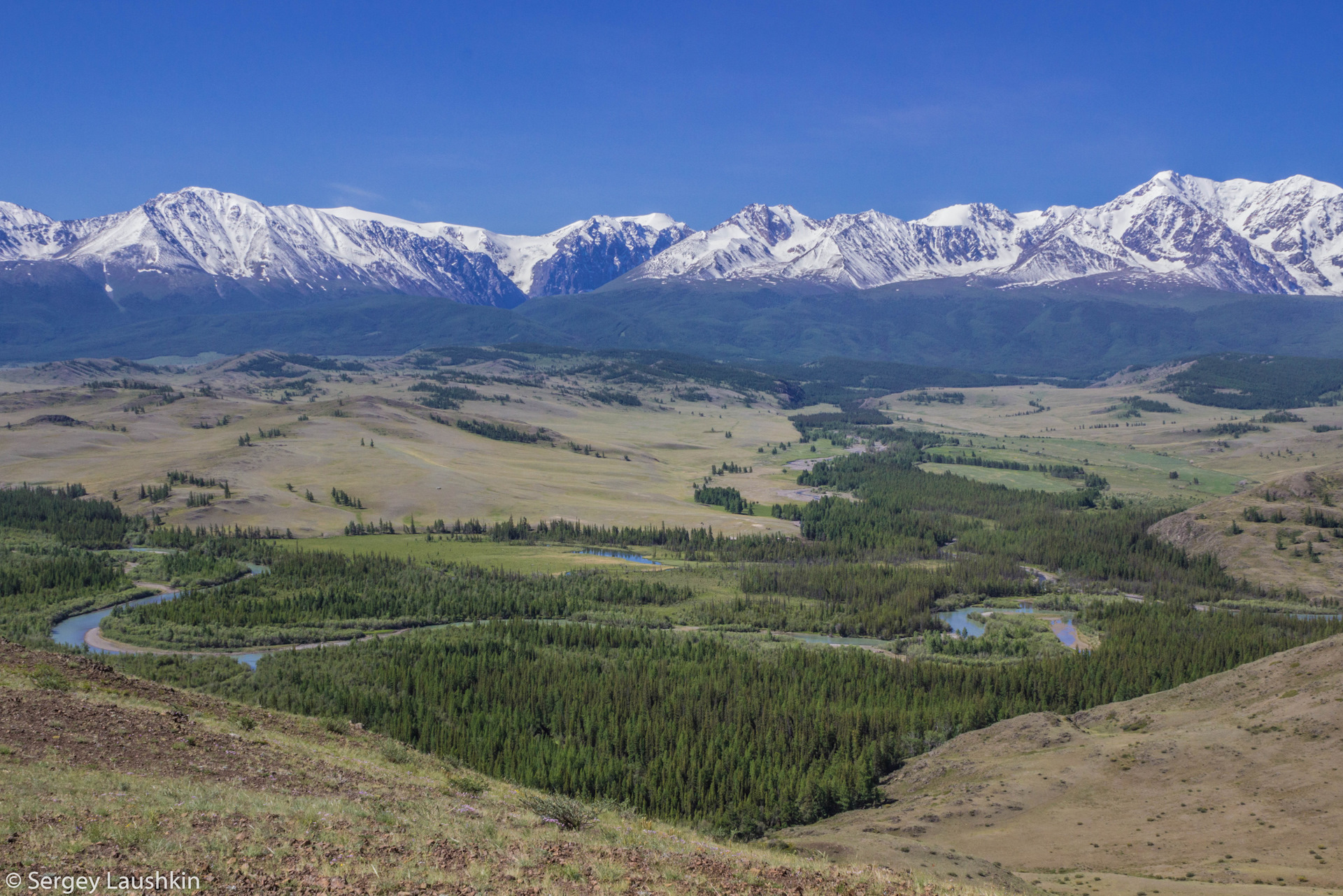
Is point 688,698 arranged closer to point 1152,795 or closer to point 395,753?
point 395,753

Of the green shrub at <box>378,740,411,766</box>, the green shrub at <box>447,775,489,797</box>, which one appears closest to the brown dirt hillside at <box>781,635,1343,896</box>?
the green shrub at <box>447,775,489,797</box>

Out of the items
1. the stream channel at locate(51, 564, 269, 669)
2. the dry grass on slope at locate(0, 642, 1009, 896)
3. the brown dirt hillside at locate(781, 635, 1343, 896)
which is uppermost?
the dry grass on slope at locate(0, 642, 1009, 896)

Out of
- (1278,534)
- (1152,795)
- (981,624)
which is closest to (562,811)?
(1152,795)

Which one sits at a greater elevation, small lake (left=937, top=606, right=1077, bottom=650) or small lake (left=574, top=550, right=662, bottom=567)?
small lake (left=937, top=606, right=1077, bottom=650)

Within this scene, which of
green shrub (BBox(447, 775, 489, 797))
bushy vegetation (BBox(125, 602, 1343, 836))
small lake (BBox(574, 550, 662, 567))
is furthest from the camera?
small lake (BBox(574, 550, 662, 567))

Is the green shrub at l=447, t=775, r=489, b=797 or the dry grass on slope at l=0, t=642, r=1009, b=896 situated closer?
the dry grass on slope at l=0, t=642, r=1009, b=896

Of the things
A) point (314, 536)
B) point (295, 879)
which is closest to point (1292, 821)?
point (295, 879)

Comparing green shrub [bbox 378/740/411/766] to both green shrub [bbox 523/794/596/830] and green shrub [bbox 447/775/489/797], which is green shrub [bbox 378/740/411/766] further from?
green shrub [bbox 523/794/596/830]
